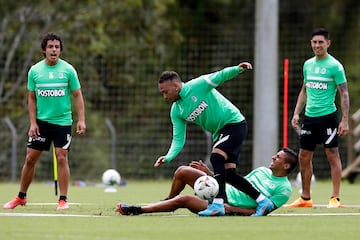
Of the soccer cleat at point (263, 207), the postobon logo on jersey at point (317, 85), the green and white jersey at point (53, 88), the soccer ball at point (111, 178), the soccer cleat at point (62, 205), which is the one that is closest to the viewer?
the soccer cleat at point (263, 207)

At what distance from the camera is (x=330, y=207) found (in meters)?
13.5

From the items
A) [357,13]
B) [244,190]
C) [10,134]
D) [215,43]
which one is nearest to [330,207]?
[244,190]

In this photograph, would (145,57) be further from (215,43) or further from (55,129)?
(55,129)

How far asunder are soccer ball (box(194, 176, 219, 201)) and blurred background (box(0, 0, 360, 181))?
12.9 metres

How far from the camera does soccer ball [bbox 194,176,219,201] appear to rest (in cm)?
1123

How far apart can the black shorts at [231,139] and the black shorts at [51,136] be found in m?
2.08

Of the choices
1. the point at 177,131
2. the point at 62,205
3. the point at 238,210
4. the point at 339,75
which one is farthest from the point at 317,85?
the point at 62,205

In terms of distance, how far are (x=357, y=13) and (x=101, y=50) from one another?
7984mm

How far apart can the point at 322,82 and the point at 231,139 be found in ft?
8.02

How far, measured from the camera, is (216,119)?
467 inches

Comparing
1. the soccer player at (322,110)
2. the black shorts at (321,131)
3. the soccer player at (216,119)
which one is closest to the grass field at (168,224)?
the soccer player at (216,119)

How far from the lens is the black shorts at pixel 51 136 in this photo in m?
13.0

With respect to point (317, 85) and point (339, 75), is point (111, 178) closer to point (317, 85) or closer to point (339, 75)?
point (317, 85)

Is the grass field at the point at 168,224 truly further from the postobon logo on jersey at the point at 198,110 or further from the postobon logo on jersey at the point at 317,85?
the postobon logo on jersey at the point at 317,85
